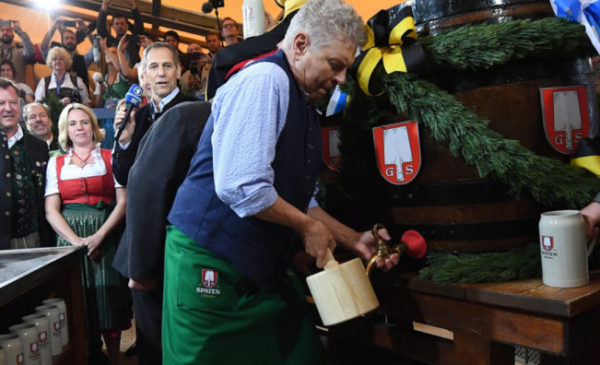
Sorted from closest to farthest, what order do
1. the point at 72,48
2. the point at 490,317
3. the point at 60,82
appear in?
the point at 490,317
the point at 60,82
the point at 72,48

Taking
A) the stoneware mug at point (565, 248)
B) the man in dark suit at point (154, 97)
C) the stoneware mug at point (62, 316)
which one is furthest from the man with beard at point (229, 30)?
the stoneware mug at point (565, 248)

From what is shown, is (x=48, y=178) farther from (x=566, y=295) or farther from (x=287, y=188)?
(x=566, y=295)

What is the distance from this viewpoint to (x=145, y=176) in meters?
1.80

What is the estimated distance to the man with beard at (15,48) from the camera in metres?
6.07

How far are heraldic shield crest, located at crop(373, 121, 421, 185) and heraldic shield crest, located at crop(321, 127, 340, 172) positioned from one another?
297mm

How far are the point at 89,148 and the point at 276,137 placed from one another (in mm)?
2321

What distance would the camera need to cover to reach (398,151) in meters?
1.59

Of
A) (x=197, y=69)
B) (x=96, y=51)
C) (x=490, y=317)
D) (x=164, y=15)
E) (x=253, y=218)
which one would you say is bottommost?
(x=490, y=317)

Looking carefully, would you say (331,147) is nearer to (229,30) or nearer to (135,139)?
(135,139)

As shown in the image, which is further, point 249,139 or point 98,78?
point 98,78

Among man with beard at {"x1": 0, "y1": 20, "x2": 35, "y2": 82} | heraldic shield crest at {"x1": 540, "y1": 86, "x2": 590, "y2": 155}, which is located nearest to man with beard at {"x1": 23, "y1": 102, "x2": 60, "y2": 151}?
man with beard at {"x1": 0, "y1": 20, "x2": 35, "y2": 82}

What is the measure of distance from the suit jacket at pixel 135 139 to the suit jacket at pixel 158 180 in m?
0.72

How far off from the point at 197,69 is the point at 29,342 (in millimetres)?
4825

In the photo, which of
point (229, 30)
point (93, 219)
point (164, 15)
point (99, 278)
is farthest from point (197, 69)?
point (99, 278)
